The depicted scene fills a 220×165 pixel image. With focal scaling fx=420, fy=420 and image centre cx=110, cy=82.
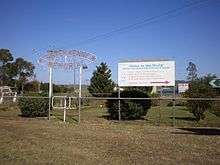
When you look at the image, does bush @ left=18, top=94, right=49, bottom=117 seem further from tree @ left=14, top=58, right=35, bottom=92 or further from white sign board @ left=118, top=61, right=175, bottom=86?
tree @ left=14, top=58, right=35, bottom=92

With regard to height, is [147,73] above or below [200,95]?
above

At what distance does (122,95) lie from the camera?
2394cm

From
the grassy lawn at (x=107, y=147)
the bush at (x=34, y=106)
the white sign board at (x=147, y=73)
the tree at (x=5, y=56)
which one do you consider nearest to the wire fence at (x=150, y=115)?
the bush at (x=34, y=106)

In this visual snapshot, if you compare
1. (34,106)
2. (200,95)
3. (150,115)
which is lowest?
(150,115)

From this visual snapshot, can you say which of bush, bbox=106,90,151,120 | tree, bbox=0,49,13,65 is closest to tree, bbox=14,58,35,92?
tree, bbox=0,49,13,65

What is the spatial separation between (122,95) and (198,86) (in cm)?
437

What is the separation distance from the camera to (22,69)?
9744cm

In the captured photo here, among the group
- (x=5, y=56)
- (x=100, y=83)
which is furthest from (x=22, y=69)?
(x=100, y=83)

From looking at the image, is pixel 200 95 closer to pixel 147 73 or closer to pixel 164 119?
pixel 164 119

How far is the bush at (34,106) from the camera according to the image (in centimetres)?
2586

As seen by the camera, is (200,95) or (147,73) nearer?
(147,73)

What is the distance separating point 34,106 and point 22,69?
73315 millimetres

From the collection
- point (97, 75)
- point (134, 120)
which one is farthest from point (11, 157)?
point (97, 75)

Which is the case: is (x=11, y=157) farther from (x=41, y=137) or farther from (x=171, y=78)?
(x=171, y=78)
